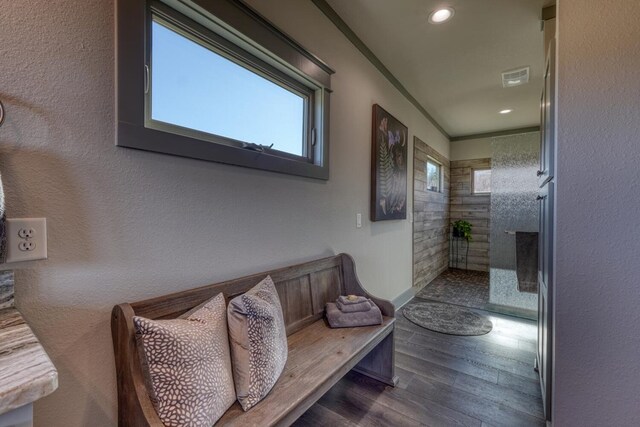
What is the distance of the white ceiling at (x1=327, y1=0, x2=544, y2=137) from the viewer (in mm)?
2014

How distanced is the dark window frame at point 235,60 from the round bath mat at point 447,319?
1.95 meters

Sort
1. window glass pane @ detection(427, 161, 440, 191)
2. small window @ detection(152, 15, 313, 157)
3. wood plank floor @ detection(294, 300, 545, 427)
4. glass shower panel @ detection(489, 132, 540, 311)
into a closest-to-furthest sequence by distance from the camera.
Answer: small window @ detection(152, 15, 313, 157), wood plank floor @ detection(294, 300, 545, 427), glass shower panel @ detection(489, 132, 540, 311), window glass pane @ detection(427, 161, 440, 191)

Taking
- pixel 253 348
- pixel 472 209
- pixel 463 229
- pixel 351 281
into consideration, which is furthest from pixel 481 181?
pixel 253 348

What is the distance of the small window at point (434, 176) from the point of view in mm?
4371

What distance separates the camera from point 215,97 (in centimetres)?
142

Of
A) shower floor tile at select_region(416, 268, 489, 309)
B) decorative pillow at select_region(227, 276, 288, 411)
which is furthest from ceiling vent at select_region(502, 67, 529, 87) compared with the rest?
decorative pillow at select_region(227, 276, 288, 411)

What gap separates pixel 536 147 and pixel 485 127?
6.41ft

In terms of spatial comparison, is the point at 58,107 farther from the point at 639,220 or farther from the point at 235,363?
the point at 639,220

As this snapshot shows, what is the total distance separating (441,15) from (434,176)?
9.67 feet

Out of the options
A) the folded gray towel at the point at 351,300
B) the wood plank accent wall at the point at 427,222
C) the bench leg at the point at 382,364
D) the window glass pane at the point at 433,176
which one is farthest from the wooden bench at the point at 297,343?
the window glass pane at the point at 433,176

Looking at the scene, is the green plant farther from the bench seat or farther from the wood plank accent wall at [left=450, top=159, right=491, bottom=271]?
the bench seat

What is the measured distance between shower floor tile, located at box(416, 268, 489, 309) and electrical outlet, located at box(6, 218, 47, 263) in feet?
12.0

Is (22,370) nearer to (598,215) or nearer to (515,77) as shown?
(598,215)

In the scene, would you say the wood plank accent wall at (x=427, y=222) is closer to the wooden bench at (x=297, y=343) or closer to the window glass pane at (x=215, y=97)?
the wooden bench at (x=297, y=343)
